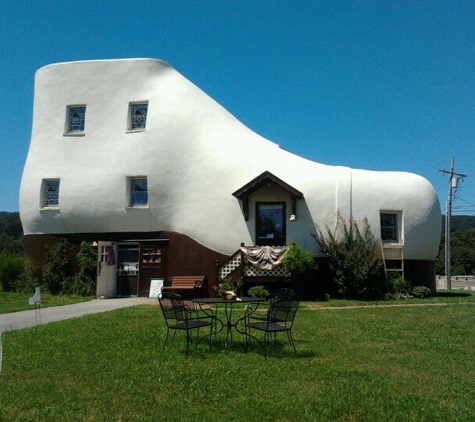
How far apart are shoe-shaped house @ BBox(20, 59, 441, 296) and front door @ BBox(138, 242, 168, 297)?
0.16 feet

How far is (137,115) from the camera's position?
23.2m

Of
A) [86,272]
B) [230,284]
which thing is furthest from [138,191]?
[230,284]

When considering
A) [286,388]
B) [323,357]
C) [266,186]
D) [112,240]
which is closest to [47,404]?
[286,388]

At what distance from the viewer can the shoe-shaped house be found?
21.0 m

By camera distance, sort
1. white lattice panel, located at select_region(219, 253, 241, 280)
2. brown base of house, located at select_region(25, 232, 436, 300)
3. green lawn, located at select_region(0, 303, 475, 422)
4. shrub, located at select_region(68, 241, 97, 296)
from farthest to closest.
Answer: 1. shrub, located at select_region(68, 241, 97, 296)
2. brown base of house, located at select_region(25, 232, 436, 300)
3. white lattice panel, located at select_region(219, 253, 241, 280)
4. green lawn, located at select_region(0, 303, 475, 422)

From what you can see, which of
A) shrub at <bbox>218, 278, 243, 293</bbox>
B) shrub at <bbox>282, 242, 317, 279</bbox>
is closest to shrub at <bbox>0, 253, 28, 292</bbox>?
shrub at <bbox>218, 278, 243, 293</bbox>

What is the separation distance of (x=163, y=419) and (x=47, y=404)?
1523 mm

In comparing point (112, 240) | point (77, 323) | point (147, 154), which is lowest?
point (77, 323)

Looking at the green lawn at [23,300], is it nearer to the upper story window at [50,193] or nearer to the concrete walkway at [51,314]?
the concrete walkway at [51,314]

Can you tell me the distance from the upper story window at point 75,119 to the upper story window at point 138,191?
11.9 ft

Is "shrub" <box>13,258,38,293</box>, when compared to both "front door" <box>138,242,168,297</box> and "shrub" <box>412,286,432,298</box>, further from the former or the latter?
"shrub" <box>412,286,432,298</box>

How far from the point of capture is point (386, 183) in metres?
21.2

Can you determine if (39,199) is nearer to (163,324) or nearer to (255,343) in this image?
(163,324)

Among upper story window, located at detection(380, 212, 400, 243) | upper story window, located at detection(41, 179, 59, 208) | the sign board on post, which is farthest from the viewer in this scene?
upper story window, located at detection(41, 179, 59, 208)
